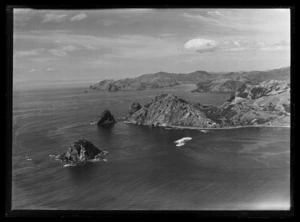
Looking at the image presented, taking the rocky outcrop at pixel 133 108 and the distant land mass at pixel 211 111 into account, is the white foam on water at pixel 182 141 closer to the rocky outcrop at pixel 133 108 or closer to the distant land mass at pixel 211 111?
the distant land mass at pixel 211 111

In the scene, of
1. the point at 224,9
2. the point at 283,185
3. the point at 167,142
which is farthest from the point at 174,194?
the point at 224,9

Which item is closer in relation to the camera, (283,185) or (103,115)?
(283,185)

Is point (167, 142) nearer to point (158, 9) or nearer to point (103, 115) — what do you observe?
point (103, 115)

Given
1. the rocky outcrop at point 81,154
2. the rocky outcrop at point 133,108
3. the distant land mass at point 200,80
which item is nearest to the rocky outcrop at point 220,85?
the distant land mass at point 200,80

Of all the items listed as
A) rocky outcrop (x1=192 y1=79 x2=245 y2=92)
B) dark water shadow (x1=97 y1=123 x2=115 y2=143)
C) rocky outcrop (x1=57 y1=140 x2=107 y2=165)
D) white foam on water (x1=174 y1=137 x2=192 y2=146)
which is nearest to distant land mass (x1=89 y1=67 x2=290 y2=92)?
rocky outcrop (x1=192 y1=79 x2=245 y2=92)

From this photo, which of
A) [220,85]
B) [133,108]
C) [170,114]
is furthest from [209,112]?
[133,108]
